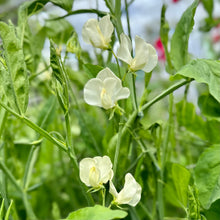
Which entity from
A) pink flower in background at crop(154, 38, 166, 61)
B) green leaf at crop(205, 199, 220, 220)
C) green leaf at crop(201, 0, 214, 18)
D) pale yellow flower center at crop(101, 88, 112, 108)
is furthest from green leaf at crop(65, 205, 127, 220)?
pink flower in background at crop(154, 38, 166, 61)

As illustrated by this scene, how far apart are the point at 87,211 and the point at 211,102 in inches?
12.5

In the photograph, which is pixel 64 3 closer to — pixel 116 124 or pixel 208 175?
pixel 116 124

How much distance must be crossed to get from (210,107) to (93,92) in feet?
0.85

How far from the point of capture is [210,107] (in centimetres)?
55

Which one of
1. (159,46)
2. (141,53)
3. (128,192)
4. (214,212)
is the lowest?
(159,46)

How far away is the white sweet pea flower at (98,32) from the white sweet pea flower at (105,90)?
6 centimetres

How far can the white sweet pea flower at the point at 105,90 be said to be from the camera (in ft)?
1.14

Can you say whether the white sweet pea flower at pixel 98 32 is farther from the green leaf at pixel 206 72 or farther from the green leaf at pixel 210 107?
the green leaf at pixel 210 107

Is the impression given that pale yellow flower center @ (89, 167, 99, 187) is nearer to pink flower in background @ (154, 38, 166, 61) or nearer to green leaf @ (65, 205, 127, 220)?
green leaf @ (65, 205, 127, 220)

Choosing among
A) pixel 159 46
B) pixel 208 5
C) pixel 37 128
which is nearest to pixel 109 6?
pixel 37 128

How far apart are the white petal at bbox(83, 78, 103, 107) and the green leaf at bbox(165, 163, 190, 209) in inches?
6.5

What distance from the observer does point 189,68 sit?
1.29ft

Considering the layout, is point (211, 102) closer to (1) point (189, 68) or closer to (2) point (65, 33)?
(1) point (189, 68)

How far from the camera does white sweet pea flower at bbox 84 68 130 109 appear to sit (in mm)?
348
